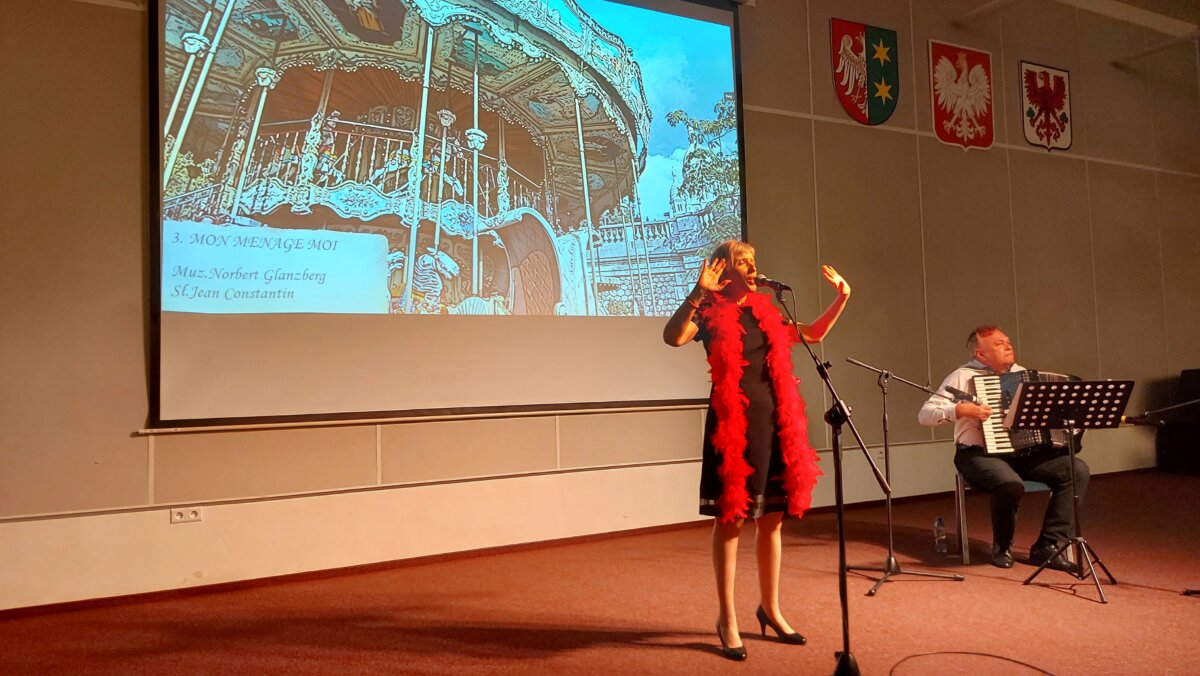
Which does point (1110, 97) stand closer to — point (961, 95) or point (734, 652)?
point (961, 95)

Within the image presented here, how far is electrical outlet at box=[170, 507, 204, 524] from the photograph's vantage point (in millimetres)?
3750

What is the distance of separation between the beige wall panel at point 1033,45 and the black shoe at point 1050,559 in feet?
13.5

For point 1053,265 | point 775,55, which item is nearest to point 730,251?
point 775,55

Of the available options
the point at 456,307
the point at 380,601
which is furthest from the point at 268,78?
the point at 380,601

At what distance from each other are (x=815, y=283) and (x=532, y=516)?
2650 millimetres

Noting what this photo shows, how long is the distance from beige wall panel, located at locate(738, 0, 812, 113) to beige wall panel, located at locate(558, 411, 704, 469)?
7.43ft

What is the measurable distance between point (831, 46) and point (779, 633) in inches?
180

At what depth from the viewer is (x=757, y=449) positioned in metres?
2.57

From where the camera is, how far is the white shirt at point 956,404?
3.94 m

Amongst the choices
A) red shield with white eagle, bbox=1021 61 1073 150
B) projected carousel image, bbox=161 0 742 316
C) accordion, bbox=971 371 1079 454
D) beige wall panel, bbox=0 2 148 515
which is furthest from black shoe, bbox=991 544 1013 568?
red shield with white eagle, bbox=1021 61 1073 150

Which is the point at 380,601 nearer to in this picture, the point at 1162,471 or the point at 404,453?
the point at 404,453

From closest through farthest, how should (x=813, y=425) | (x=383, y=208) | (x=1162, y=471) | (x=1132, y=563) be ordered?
(x=1132, y=563)
(x=383, y=208)
(x=813, y=425)
(x=1162, y=471)

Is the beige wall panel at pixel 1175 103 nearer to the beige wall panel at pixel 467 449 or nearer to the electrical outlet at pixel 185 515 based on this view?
the beige wall panel at pixel 467 449

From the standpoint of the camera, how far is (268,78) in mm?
3963
